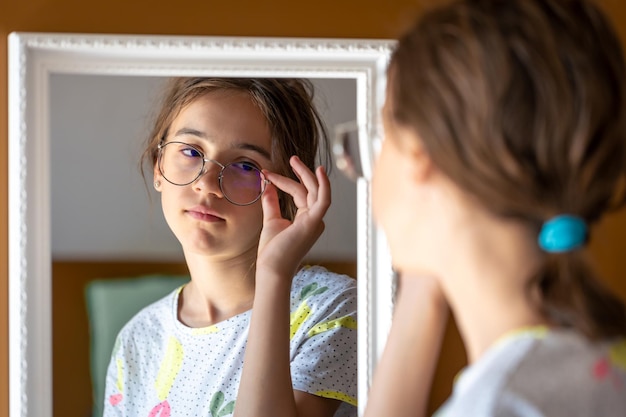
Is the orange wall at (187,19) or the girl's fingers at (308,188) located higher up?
the orange wall at (187,19)

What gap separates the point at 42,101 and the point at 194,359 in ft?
1.52

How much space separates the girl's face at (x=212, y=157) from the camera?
1438 mm

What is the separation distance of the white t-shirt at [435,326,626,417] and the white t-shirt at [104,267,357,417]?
59 centimetres

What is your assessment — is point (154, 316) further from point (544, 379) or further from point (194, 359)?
point (544, 379)

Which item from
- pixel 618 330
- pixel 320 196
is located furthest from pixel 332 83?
pixel 618 330

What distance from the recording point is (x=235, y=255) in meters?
1.47

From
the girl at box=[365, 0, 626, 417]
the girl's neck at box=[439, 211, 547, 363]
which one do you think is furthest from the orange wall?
the girl's neck at box=[439, 211, 547, 363]

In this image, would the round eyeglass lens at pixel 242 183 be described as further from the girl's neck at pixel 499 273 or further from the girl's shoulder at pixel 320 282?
the girl's neck at pixel 499 273

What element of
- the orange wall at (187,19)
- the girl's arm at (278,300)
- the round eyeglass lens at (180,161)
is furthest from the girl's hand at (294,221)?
the orange wall at (187,19)

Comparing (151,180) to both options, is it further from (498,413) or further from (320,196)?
(498,413)

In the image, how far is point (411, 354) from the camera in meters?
1.31

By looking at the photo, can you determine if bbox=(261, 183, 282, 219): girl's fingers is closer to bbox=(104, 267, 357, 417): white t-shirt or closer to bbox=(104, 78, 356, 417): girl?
bbox=(104, 78, 356, 417): girl

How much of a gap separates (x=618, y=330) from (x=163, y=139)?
78 centimetres

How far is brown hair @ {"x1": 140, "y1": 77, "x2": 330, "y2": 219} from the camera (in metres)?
1.44
